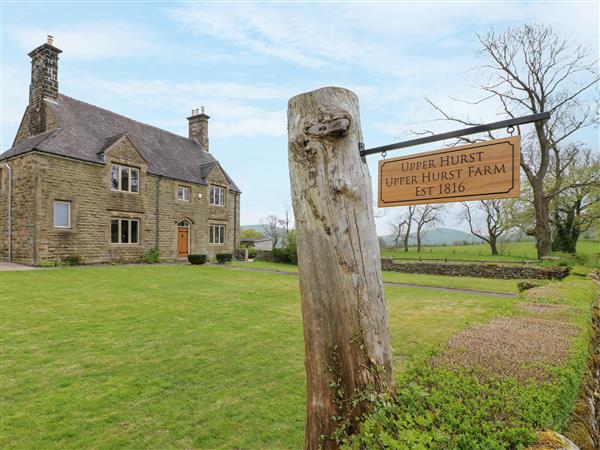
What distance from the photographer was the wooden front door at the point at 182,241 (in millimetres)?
26117

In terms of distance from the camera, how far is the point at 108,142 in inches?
853

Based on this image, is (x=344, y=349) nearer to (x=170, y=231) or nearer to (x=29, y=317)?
(x=29, y=317)

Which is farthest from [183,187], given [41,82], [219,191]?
[41,82]

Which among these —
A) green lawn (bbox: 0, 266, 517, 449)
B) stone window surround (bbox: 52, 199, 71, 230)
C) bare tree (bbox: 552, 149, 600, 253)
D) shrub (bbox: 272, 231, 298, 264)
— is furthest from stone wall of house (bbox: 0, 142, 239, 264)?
bare tree (bbox: 552, 149, 600, 253)

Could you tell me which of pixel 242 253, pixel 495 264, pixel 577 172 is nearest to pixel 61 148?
pixel 242 253

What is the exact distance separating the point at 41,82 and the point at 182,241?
A: 13597 millimetres

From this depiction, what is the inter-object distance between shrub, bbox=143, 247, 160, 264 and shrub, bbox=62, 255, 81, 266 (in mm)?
4374

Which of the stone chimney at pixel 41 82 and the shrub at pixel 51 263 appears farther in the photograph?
the stone chimney at pixel 41 82

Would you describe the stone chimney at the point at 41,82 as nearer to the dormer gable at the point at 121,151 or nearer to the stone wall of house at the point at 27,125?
the stone wall of house at the point at 27,125

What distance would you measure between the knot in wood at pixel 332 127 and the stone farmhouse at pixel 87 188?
2101cm

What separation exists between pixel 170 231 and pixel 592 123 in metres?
31.9

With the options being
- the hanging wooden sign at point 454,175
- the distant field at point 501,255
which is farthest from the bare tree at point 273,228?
the hanging wooden sign at point 454,175

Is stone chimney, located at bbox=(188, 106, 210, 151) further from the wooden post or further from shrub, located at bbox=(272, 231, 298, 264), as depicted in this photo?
the wooden post

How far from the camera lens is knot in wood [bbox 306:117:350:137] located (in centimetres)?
249
